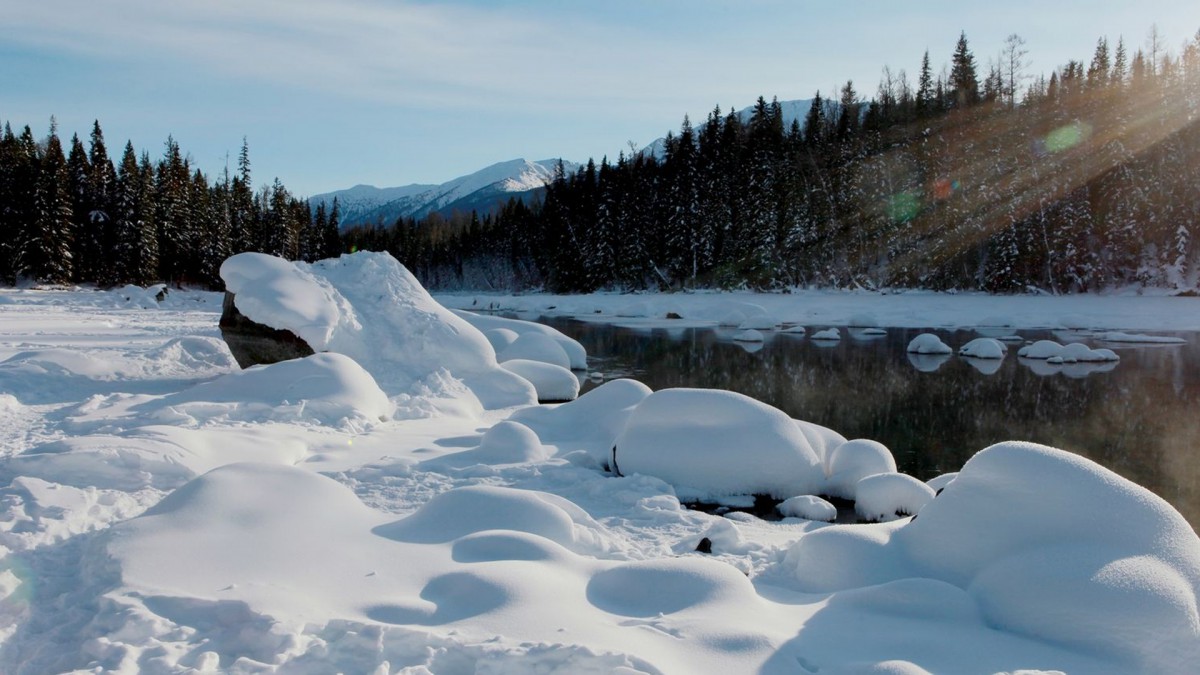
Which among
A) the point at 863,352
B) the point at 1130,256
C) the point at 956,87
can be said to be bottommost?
the point at 863,352

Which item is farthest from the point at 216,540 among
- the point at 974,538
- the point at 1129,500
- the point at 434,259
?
the point at 434,259

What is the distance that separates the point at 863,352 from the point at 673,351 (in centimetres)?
629

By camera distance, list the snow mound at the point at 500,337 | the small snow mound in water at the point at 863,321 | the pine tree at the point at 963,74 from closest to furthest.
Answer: the snow mound at the point at 500,337, the small snow mound in water at the point at 863,321, the pine tree at the point at 963,74

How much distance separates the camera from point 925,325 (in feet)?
119

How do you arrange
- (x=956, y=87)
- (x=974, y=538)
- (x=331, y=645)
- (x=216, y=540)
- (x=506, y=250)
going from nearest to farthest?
(x=331, y=645) < (x=216, y=540) < (x=974, y=538) < (x=956, y=87) < (x=506, y=250)

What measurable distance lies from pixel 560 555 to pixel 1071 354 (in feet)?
73.2

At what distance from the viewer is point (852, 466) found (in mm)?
8617

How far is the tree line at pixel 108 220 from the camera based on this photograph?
146 feet

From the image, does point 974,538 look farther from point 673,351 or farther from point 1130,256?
point 1130,256

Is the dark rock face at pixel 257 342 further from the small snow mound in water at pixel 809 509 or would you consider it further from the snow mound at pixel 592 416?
the small snow mound in water at pixel 809 509

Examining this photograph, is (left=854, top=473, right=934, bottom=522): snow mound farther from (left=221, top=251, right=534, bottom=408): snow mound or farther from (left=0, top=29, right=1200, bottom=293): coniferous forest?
(left=0, top=29, right=1200, bottom=293): coniferous forest

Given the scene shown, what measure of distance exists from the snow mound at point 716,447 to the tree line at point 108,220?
1909 inches

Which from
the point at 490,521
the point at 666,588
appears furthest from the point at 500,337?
the point at 666,588

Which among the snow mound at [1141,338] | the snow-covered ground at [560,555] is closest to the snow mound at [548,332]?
the snow-covered ground at [560,555]
